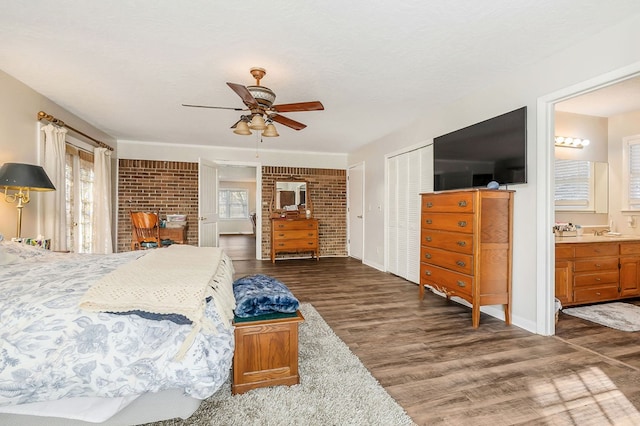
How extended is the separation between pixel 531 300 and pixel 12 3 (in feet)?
14.4

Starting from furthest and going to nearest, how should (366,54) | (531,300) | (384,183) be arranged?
1. (384,183)
2. (531,300)
3. (366,54)

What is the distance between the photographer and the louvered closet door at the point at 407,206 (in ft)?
14.3

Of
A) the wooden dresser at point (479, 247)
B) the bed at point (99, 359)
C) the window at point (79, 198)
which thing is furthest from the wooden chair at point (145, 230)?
the wooden dresser at point (479, 247)

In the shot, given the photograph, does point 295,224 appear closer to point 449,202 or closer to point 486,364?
point 449,202

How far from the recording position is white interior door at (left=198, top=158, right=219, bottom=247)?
5430 mm

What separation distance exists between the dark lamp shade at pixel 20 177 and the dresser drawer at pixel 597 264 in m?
5.22

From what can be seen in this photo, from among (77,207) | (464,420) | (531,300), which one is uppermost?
(77,207)

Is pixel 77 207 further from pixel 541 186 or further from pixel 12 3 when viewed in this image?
pixel 541 186

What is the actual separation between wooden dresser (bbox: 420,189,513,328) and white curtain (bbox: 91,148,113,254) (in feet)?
15.6

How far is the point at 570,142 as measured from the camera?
4047mm

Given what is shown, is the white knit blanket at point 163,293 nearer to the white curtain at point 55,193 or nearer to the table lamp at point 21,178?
the table lamp at point 21,178

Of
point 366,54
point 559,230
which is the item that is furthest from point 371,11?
point 559,230

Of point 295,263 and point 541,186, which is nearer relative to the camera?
point 541,186

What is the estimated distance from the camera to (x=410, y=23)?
2156 millimetres
